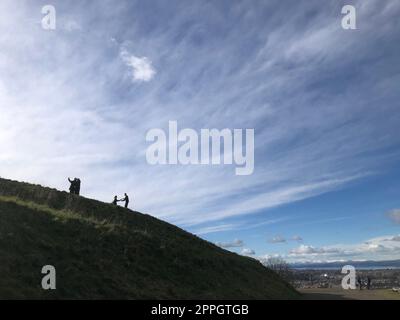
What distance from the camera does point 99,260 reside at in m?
22.9

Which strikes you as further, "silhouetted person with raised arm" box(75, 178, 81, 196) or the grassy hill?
"silhouetted person with raised arm" box(75, 178, 81, 196)

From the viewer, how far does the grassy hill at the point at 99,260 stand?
60.7 feet

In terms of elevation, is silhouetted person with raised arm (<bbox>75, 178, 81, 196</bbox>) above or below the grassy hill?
above

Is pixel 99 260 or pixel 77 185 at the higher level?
pixel 77 185

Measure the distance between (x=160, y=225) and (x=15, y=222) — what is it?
65.2ft

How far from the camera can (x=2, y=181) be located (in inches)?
1603

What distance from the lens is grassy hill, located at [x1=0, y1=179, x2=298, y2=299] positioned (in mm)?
18516

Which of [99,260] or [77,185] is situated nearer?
[99,260]

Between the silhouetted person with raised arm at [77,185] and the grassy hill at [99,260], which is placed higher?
the silhouetted person with raised arm at [77,185]

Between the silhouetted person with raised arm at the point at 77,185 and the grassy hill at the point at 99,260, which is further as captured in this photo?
the silhouetted person with raised arm at the point at 77,185
